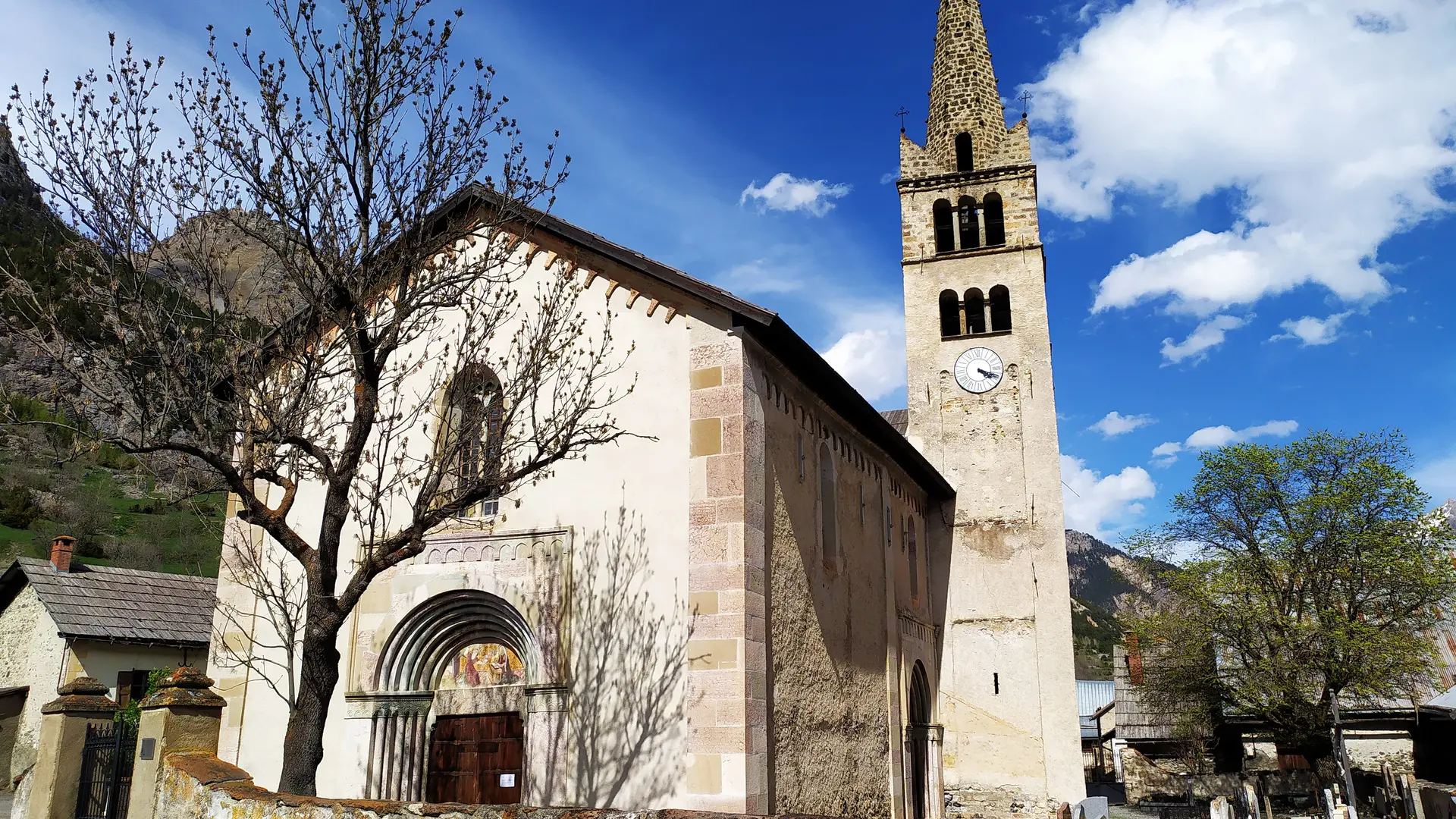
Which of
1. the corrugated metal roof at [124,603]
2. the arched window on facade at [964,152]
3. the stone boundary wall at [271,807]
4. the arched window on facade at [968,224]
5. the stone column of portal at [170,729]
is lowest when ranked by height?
the stone boundary wall at [271,807]

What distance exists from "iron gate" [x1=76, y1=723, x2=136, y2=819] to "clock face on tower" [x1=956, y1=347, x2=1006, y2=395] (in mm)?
18140

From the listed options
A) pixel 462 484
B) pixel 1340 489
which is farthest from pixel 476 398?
pixel 1340 489

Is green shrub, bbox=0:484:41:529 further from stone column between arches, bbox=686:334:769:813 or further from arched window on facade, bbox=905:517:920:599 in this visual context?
stone column between arches, bbox=686:334:769:813

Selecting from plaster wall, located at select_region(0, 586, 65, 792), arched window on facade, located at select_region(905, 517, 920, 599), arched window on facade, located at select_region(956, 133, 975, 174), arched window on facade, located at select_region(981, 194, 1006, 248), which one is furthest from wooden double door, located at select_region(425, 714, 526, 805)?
arched window on facade, located at select_region(956, 133, 975, 174)

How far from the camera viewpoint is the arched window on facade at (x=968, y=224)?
25.4 m

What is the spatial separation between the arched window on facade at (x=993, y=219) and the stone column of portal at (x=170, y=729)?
20.5 meters

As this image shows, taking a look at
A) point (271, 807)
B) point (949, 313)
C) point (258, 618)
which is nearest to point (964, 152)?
point (949, 313)

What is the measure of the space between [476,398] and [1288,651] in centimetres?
1986

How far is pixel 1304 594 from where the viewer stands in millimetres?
23734

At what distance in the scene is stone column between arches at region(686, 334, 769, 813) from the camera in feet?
34.1

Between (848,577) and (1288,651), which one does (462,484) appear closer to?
(848,577)

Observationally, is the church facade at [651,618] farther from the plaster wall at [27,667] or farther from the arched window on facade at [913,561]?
the plaster wall at [27,667]

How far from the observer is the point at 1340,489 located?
79.0 ft

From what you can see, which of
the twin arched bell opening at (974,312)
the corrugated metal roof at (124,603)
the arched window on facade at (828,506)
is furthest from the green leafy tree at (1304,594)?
the corrugated metal roof at (124,603)
